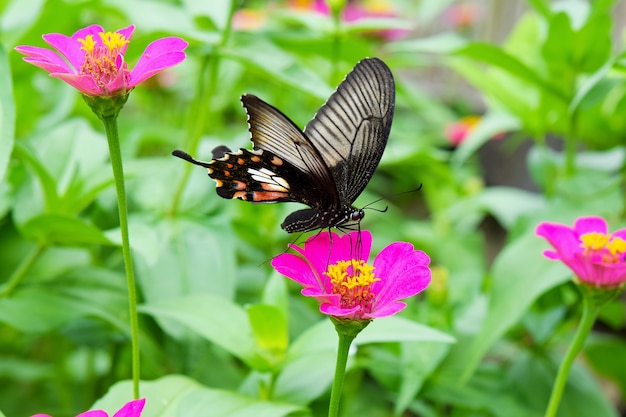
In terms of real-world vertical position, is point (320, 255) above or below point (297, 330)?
above

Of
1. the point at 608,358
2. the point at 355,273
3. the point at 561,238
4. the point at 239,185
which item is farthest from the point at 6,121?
the point at 608,358

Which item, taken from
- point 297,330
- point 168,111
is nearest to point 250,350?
point 297,330

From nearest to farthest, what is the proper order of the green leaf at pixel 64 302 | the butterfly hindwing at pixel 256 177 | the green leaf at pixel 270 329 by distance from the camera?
the butterfly hindwing at pixel 256 177
the green leaf at pixel 270 329
the green leaf at pixel 64 302

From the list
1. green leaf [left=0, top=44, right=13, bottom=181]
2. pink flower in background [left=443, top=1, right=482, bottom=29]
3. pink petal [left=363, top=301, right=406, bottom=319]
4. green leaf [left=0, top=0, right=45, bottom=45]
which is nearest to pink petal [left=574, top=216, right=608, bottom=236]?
pink petal [left=363, top=301, right=406, bottom=319]

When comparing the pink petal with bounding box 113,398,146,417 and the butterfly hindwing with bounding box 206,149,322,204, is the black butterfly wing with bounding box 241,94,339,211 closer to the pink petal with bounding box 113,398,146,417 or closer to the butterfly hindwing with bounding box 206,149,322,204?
the butterfly hindwing with bounding box 206,149,322,204

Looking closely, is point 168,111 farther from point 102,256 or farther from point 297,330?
point 297,330

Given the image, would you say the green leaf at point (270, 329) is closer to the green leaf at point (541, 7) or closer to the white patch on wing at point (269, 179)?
the white patch on wing at point (269, 179)

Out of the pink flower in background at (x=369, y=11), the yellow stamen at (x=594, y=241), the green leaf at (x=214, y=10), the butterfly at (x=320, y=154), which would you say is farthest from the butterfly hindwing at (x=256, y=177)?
the pink flower in background at (x=369, y=11)
